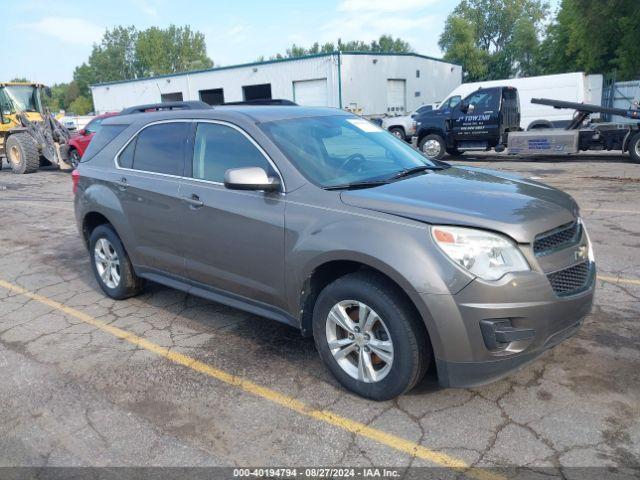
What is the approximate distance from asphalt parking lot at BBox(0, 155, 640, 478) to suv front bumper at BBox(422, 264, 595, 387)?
1.21 feet

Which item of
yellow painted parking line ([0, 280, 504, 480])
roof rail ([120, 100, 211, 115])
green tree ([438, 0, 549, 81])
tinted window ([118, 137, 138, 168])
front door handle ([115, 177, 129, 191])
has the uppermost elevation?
green tree ([438, 0, 549, 81])

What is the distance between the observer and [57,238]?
841 cm

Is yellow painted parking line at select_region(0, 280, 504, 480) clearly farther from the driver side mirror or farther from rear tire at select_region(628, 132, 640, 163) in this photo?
rear tire at select_region(628, 132, 640, 163)

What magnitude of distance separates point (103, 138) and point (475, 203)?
3834 millimetres

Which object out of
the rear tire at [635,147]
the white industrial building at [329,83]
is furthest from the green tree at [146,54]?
the rear tire at [635,147]

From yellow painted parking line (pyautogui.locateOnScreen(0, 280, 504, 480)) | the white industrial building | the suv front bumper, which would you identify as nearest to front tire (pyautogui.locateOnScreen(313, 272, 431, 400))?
the suv front bumper

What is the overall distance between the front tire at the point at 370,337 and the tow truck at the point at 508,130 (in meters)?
13.1

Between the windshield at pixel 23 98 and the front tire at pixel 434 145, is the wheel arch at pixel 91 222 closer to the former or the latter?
the front tire at pixel 434 145

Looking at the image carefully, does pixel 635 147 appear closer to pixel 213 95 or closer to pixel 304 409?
pixel 304 409

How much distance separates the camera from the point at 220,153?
4.07 metres

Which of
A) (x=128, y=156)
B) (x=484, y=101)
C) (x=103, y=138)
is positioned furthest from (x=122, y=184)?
(x=484, y=101)

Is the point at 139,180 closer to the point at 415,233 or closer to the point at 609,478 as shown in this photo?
the point at 415,233

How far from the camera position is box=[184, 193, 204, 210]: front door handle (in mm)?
4043

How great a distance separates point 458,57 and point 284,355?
2405 inches
